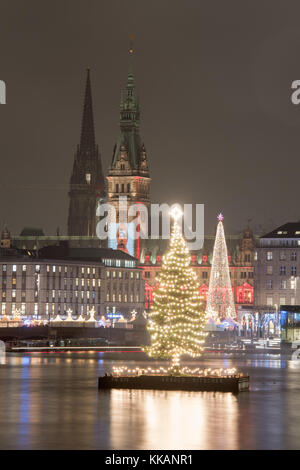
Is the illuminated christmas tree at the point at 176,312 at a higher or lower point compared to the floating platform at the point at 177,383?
higher

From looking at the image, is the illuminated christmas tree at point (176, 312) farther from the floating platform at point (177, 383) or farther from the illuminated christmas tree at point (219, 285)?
the illuminated christmas tree at point (219, 285)

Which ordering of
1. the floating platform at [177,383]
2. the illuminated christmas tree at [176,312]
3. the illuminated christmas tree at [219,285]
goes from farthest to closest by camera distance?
the illuminated christmas tree at [219,285]
the illuminated christmas tree at [176,312]
the floating platform at [177,383]

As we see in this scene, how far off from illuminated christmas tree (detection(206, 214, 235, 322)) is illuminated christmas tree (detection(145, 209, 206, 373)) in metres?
86.2

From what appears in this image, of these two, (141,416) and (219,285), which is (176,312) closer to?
(141,416)

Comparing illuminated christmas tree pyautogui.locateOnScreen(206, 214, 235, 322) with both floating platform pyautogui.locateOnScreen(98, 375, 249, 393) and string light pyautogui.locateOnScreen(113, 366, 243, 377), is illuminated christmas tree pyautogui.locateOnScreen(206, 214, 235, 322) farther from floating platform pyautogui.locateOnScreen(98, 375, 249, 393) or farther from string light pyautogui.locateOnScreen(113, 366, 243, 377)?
floating platform pyautogui.locateOnScreen(98, 375, 249, 393)

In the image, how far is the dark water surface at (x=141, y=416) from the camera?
135 feet

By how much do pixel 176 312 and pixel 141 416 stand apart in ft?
54.8

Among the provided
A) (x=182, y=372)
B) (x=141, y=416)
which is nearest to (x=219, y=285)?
(x=182, y=372)

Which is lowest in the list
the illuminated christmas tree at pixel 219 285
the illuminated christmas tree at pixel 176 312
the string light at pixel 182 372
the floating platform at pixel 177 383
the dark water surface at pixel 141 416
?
the dark water surface at pixel 141 416

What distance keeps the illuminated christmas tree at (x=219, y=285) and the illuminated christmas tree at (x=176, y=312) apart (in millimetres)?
86162

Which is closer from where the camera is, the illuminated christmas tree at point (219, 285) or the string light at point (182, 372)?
the string light at point (182, 372)

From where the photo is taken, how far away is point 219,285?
154875 millimetres

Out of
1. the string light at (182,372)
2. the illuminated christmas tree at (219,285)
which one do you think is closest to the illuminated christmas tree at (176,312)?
the string light at (182,372)
